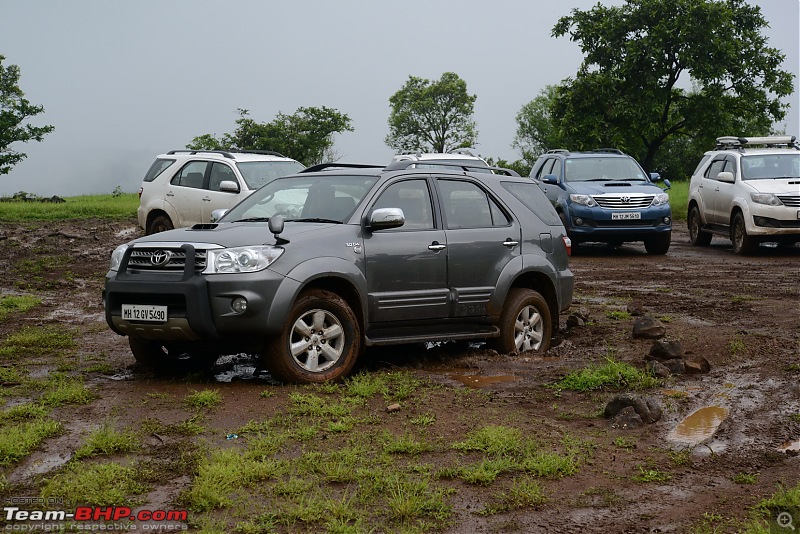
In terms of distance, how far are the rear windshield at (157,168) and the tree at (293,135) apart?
4693 cm

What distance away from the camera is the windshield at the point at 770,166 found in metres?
19.5

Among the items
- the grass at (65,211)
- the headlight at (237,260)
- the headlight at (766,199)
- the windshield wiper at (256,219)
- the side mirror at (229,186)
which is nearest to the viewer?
the headlight at (237,260)

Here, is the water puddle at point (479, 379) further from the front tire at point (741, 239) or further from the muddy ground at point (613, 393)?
the front tire at point (741, 239)

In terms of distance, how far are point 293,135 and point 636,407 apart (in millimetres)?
61847

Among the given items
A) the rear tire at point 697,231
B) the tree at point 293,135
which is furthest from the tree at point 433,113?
the rear tire at point 697,231

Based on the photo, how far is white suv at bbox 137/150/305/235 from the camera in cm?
1725

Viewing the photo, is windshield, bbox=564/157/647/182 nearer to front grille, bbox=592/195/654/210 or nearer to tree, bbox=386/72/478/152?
front grille, bbox=592/195/654/210

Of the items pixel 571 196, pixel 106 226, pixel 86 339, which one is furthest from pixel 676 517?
pixel 106 226

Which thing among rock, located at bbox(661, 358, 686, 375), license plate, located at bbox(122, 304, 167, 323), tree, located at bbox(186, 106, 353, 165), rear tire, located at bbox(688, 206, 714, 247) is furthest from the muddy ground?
tree, located at bbox(186, 106, 353, 165)

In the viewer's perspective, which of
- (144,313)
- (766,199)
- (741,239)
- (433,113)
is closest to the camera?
(144,313)

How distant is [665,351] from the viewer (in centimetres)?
884

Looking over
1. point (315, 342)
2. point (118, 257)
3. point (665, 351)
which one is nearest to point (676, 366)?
point (665, 351)

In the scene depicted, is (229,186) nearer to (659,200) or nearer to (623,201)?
(623,201)

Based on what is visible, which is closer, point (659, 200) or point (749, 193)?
point (749, 193)
